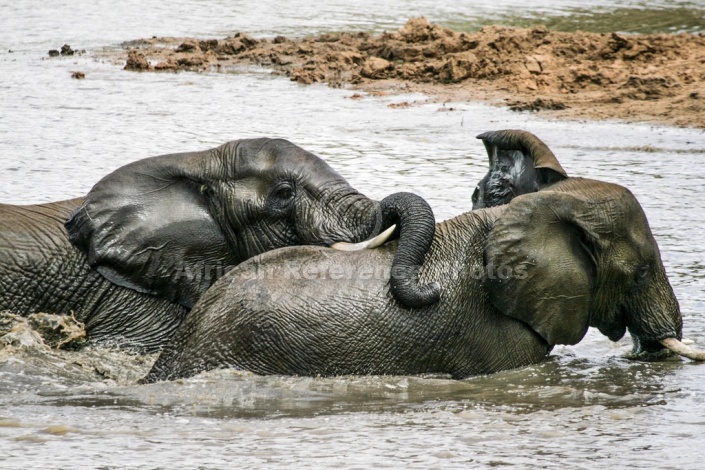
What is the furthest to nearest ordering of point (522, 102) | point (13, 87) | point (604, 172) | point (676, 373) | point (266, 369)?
1. point (13, 87)
2. point (522, 102)
3. point (604, 172)
4. point (676, 373)
5. point (266, 369)

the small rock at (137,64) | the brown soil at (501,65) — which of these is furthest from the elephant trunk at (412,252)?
the small rock at (137,64)

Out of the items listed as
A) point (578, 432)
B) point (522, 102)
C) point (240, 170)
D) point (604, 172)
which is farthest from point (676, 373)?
point (522, 102)

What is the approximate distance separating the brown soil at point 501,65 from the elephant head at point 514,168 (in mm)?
7545

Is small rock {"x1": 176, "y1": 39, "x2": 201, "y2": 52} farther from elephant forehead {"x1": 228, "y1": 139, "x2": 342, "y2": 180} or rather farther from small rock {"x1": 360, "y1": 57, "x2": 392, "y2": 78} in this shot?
elephant forehead {"x1": 228, "y1": 139, "x2": 342, "y2": 180}

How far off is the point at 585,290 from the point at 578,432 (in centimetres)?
A: 105

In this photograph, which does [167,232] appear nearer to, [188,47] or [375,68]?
[375,68]

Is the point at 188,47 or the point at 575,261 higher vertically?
the point at 575,261

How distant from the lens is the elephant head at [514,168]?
7.95 metres

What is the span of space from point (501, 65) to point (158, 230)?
35.0 feet

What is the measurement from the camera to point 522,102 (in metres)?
16.6

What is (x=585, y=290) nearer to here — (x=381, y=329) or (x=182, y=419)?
(x=381, y=329)

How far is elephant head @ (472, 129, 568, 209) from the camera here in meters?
7.95

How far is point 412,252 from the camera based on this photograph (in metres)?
7.26

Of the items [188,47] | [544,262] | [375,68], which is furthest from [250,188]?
[188,47]
